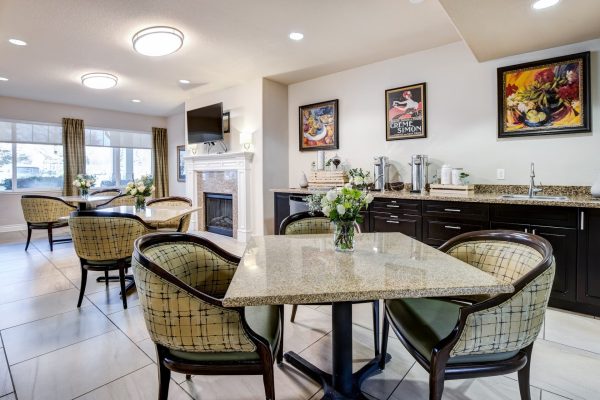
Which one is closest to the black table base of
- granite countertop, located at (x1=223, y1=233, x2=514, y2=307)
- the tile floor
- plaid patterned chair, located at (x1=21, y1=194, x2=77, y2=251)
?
the tile floor

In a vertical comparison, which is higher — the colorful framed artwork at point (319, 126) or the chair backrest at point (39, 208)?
the colorful framed artwork at point (319, 126)

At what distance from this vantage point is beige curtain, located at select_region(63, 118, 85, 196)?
22.2 ft

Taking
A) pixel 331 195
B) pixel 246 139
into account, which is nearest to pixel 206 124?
pixel 246 139

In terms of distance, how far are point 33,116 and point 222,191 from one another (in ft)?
14.3

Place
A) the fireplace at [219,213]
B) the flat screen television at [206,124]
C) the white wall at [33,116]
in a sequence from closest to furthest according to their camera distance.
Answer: the flat screen television at [206,124]
the fireplace at [219,213]
the white wall at [33,116]

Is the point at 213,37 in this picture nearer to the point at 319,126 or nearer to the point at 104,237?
the point at 319,126

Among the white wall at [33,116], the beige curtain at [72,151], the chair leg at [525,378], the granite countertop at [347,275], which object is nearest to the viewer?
the granite countertop at [347,275]

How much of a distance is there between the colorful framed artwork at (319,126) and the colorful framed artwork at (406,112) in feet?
2.74

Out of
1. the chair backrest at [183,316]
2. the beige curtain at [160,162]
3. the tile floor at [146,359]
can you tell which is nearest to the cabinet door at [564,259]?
the tile floor at [146,359]

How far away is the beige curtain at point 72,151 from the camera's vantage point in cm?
675

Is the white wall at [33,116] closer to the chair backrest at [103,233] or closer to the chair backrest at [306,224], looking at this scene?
the chair backrest at [103,233]

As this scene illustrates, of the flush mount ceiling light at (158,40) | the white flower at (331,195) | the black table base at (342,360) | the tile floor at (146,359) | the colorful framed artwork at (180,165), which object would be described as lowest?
the tile floor at (146,359)

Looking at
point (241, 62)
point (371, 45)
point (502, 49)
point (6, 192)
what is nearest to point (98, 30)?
point (241, 62)

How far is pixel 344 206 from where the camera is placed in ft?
5.08
